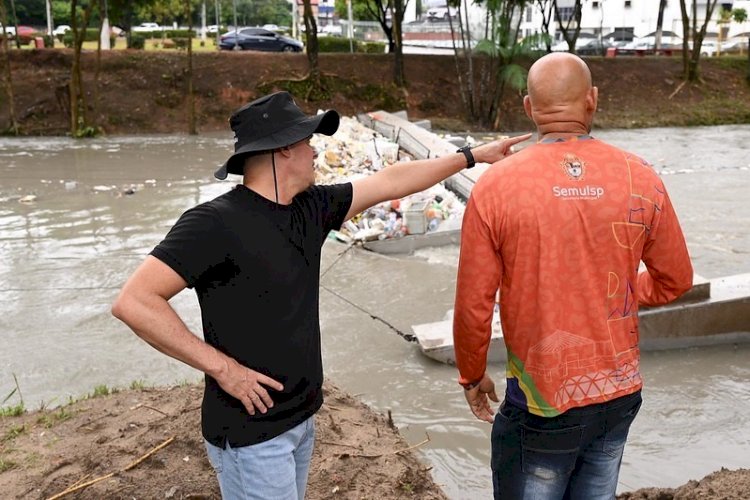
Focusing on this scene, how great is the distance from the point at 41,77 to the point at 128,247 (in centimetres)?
1584

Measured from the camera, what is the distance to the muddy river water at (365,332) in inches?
174

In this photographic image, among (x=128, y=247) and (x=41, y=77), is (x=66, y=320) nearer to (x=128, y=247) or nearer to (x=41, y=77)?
(x=128, y=247)

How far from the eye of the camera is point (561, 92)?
7.43 ft

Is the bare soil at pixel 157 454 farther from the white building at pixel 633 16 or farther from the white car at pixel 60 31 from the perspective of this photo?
the white building at pixel 633 16

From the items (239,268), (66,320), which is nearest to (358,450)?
(239,268)

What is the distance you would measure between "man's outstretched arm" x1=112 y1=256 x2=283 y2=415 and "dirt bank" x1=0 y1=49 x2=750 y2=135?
66.0 ft

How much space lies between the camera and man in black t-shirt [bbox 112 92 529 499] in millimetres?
2074

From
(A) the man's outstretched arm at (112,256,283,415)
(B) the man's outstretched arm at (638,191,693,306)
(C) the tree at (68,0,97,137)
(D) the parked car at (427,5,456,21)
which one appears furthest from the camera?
(D) the parked car at (427,5,456,21)

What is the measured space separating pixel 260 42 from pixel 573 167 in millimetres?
32598

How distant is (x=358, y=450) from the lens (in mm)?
3688

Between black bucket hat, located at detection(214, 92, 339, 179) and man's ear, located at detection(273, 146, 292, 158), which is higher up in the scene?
black bucket hat, located at detection(214, 92, 339, 179)

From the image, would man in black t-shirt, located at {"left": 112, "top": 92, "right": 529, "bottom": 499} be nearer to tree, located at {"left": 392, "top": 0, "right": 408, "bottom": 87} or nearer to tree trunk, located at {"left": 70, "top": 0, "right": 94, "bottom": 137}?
tree trunk, located at {"left": 70, "top": 0, "right": 94, "bottom": 137}

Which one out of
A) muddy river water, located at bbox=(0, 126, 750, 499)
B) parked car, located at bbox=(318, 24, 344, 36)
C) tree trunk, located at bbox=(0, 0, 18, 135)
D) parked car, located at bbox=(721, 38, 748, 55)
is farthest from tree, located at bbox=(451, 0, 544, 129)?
parked car, located at bbox=(318, 24, 344, 36)

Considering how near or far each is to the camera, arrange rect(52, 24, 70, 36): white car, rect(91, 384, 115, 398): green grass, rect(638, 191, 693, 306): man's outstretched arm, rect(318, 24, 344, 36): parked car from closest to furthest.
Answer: rect(638, 191, 693, 306): man's outstretched arm, rect(91, 384, 115, 398): green grass, rect(52, 24, 70, 36): white car, rect(318, 24, 344, 36): parked car
